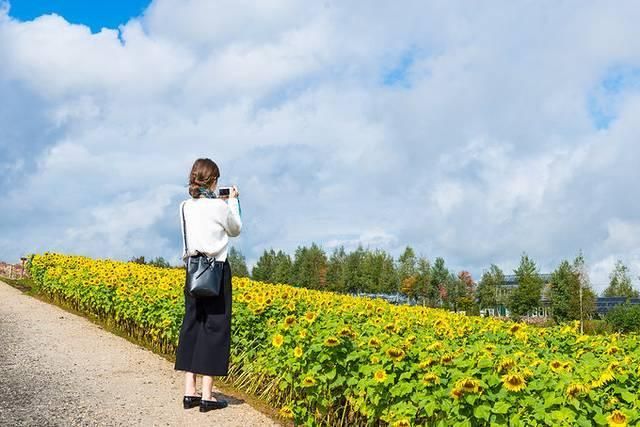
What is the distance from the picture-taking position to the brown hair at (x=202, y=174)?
5559mm

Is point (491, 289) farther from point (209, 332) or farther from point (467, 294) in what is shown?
point (209, 332)

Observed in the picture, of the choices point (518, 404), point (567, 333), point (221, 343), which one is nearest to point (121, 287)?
point (221, 343)

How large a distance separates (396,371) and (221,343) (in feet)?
5.76

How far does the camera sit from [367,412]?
15.2 ft

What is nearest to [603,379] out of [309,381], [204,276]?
[309,381]

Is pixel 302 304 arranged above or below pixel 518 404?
above

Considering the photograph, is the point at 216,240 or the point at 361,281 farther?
the point at 361,281

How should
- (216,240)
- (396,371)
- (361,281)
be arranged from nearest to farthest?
(396,371) → (216,240) → (361,281)

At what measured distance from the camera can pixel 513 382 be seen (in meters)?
3.75

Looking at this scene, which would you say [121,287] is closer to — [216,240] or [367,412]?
[216,240]

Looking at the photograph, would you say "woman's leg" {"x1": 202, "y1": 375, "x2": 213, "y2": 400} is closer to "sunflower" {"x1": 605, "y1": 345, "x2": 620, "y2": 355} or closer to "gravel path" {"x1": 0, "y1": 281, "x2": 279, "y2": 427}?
"gravel path" {"x1": 0, "y1": 281, "x2": 279, "y2": 427}

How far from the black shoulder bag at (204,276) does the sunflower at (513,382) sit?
99.2 inches

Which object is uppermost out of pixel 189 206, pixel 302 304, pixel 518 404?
pixel 189 206

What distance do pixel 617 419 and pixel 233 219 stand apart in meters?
3.27
